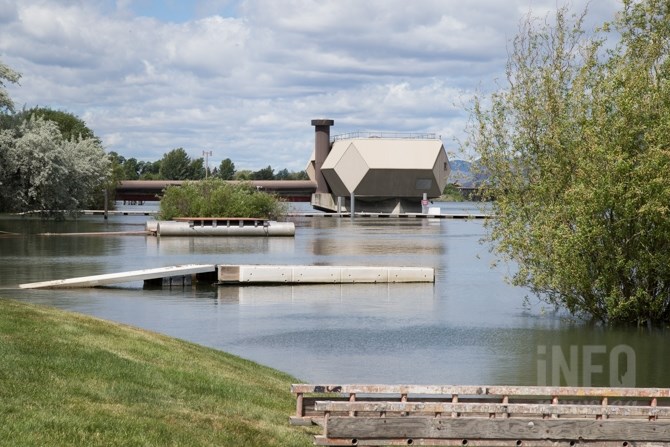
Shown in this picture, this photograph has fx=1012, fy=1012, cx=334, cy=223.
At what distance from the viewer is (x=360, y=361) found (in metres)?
22.8

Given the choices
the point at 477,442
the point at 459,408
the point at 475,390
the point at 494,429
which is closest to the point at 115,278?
the point at 475,390

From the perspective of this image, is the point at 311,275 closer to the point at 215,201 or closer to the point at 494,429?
the point at 494,429

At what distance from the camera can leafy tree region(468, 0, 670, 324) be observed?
84.1 feet

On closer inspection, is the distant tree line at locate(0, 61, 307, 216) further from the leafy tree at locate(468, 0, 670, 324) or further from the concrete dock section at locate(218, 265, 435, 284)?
the leafy tree at locate(468, 0, 670, 324)

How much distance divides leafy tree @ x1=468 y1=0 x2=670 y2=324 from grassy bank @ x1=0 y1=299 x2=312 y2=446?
12227 millimetres

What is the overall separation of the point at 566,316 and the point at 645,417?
2101 cm

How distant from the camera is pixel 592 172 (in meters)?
26.0

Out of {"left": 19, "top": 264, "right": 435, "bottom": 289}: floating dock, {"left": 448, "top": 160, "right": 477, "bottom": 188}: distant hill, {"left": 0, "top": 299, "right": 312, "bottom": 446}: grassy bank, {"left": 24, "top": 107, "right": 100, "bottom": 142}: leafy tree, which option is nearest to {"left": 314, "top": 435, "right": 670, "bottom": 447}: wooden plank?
{"left": 0, "top": 299, "right": 312, "bottom": 446}: grassy bank

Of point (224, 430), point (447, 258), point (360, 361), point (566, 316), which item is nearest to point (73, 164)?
point (447, 258)

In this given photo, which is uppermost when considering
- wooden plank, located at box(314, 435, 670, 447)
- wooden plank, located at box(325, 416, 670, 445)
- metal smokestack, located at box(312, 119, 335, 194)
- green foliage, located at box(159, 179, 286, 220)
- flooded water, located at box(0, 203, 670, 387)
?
metal smokestack, located at box(312, 119, 335, 194)

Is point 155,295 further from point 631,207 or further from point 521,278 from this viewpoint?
point 631,207

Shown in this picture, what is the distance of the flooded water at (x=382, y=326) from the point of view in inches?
874

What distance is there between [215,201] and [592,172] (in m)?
67.6

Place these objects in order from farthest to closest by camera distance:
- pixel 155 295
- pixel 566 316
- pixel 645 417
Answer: pixel 155 295 < pixel 566 316 < pixel 645 417
